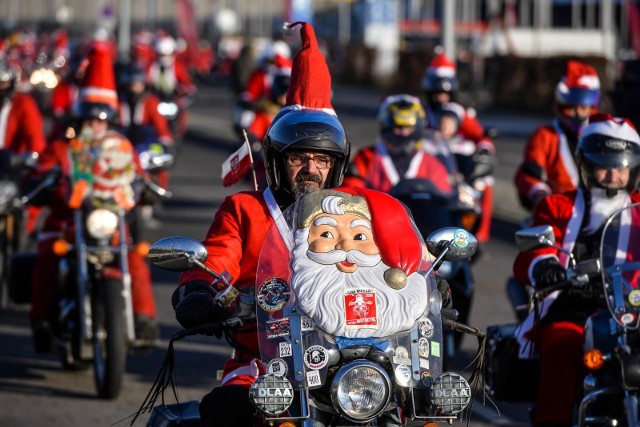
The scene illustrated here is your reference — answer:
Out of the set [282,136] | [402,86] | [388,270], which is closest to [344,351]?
[388,270]

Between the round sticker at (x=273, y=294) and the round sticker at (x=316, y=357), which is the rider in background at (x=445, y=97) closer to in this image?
the round sticker at (x=273, y=294)

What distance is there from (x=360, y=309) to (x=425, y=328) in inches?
9.5

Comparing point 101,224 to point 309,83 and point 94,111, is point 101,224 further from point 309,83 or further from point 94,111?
point 309,83

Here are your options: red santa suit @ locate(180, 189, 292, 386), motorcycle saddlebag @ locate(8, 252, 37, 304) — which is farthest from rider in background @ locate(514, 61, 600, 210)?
red santa suit @ locate(180, 189, 292, 386)

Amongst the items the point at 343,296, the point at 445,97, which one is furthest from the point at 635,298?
the point at 445,97

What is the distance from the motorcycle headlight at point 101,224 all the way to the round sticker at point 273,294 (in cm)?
487

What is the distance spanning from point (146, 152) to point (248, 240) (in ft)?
15.9

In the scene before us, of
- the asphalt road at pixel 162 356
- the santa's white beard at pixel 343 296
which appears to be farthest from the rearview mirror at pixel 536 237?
the santa's white beard at pixel 343 296

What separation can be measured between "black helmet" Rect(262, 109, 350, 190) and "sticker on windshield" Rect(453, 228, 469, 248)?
0.59m

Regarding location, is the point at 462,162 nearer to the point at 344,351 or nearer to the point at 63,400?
the point at 63,400

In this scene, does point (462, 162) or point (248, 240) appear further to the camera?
point (462, 162)

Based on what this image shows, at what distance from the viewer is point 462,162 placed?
38.6 ft

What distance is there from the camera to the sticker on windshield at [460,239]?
5.06 metres

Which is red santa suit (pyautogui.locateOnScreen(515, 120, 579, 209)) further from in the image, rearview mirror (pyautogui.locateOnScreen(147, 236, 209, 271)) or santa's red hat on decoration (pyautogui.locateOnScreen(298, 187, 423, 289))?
rearview mirror (pyautogui.locateOnScreen(147, 236, 209, 271))
